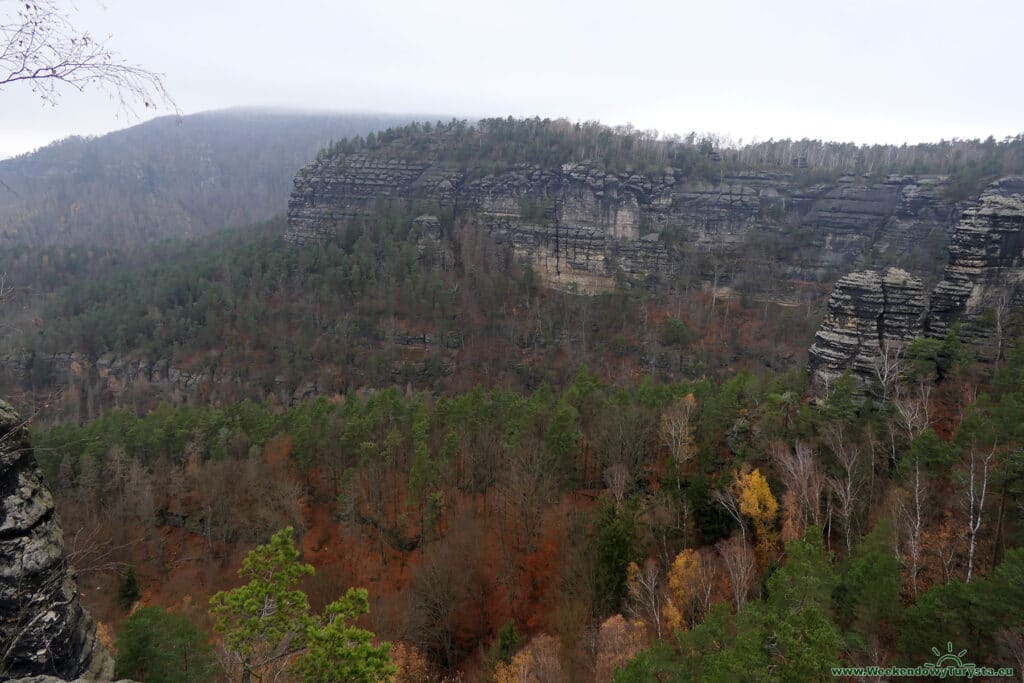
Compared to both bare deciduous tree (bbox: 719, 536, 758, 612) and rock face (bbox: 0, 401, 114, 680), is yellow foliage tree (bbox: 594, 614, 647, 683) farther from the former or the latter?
rock face (bbox: 0, 401, 114, 680)

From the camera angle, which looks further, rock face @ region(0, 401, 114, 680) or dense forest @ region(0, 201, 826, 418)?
dense forest @ region(0, 201, 826, 418)

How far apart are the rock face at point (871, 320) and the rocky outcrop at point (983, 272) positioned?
2426 millimetres

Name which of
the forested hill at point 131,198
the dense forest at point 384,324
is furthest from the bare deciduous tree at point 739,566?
the forested hill at point 131,198

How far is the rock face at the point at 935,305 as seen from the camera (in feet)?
81.5

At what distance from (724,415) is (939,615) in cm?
1429

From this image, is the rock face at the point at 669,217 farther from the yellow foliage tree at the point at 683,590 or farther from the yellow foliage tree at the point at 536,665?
the yellow foliage tree at the point at 536,665

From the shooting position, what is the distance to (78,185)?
570 ft

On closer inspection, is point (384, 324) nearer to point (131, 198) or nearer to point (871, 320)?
point (871, 320)

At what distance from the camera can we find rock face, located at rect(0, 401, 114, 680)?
21.8 feet

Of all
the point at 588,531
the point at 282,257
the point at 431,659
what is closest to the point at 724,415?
the point at 588,531

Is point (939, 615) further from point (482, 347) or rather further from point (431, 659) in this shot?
point (482, 347)

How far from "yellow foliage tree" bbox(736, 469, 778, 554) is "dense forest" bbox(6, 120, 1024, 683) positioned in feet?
0.37

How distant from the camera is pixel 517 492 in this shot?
23297 millimetres

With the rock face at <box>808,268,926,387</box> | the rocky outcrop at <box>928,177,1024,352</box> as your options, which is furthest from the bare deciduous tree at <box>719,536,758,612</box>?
the rocky outcrop at <box>928,177,1024,352</box>
